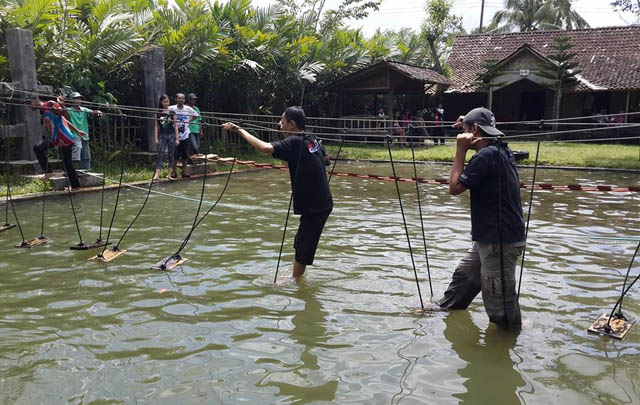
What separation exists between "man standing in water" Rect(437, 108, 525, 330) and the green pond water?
38 cm

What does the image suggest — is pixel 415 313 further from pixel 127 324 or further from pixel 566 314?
pixel 127 324

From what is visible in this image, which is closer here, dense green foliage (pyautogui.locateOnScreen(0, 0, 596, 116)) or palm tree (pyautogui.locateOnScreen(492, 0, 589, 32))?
dense green foliage (pyautogui.locateOnScreen(0, 0, 596, 116))

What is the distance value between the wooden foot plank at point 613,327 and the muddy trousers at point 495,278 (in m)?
0.58

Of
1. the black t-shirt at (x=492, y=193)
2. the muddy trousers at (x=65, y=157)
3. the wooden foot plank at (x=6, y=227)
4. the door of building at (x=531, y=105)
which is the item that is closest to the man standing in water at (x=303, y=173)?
the black t-shirt at (x=492, y=193)

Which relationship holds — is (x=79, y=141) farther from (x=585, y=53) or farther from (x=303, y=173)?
(x=585, y=53)

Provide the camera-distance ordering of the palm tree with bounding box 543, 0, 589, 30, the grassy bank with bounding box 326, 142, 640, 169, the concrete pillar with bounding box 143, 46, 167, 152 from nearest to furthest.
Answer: the concrete pillar with bounding box 143, 46, 167, 152
the grassy bank with bounding box 326, 142, 640, 169
the palm tree with bounding box 543, 0, 589, 30

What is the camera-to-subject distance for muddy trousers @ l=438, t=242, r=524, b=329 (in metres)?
4.04

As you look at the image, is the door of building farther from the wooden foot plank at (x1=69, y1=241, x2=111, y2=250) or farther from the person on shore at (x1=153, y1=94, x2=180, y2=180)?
the wooden foot plank at (x1=69, y1=241, x2=111, y2=250)

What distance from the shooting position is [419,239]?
23.9ft

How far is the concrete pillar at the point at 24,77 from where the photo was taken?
10680 millimetres

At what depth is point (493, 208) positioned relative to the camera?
4.02 m

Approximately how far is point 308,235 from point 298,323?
3.19 ft

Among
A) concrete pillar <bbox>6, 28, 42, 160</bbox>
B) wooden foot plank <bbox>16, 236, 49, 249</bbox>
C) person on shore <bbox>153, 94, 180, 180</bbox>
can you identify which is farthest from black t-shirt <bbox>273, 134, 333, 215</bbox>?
concrete pillar <bbox>6, 28, 42, 160</bbox>

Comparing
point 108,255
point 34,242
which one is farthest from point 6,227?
point 108,255
